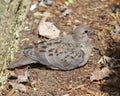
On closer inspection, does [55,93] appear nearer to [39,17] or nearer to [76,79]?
[76,79]

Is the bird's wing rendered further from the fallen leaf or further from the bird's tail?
the fallen leaf

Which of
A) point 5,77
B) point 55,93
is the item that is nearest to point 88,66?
point 55,93

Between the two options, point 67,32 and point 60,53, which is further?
point 67,32

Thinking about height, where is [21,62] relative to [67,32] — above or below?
below

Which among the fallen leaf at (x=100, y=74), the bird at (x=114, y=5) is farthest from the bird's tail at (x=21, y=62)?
the bird at (x=114, y=5)

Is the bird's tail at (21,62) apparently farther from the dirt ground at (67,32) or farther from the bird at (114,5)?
the bird at (114,5)

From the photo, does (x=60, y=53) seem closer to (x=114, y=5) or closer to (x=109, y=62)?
(x=109, y=62)

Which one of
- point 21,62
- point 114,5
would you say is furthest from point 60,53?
point 114,5
